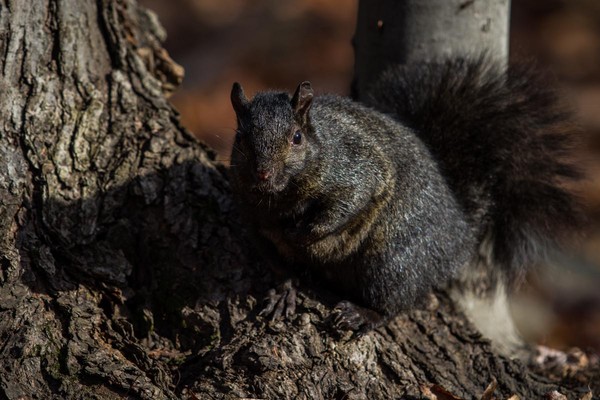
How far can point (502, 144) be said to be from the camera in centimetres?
361

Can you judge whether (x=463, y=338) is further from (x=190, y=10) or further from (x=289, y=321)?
(x=190, y=10)

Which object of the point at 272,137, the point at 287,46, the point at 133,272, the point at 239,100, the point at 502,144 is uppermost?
the point at 287,46

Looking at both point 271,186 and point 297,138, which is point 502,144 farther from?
point 271,186

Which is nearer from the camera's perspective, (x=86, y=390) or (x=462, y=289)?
(x=86, y=390)

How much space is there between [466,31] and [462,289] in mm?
1210

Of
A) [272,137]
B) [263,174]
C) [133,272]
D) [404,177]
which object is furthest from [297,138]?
[133,272]

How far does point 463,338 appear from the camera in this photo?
11.8ft

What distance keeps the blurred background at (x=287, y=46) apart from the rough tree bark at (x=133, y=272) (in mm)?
3390

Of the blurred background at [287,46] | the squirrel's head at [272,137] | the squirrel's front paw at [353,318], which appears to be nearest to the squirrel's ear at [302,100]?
the squirrel's head at [272,137]

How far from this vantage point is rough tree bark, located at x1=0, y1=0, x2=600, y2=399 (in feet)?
9.86

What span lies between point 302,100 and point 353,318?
92cm

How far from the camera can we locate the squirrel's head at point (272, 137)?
3.05m

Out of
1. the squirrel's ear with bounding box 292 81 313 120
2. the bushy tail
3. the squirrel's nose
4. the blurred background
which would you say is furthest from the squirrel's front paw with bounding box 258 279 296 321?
the blurred background

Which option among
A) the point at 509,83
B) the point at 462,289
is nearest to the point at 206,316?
the point at 462,289
